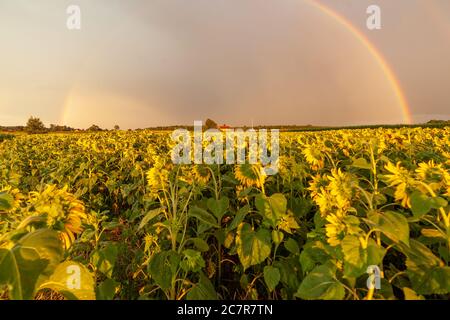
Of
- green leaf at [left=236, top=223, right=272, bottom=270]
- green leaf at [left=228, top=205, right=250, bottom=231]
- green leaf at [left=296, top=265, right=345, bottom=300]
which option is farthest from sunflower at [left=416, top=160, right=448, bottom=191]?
green leaf at [left=228, top=205, right=250, bottom=231]

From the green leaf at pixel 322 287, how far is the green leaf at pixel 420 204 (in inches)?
21.6

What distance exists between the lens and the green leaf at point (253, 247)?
258cm

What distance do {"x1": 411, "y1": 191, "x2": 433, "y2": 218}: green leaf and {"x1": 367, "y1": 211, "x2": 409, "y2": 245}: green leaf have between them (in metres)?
0.08

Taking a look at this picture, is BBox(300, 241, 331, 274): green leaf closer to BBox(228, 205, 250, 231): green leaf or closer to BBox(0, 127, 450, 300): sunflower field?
BBox(0, 127, 450, 300): sunflower field

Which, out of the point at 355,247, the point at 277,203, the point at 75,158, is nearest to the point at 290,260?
the point at 277,203

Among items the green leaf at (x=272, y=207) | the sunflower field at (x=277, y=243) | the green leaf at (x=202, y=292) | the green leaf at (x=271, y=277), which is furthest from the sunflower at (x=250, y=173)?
the green leaf at (x=202, y=292)

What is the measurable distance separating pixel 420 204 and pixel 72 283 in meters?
1.85

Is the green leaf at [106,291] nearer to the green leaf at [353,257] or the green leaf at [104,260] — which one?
the green leaf at [104,260]

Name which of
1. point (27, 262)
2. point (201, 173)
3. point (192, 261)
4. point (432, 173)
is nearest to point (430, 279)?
point (432, 173)

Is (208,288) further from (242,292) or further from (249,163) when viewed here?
(249,163)

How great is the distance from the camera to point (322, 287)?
1.77 metres

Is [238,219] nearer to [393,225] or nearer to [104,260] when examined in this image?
[104,260]

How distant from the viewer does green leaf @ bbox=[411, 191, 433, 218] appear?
168 cm
